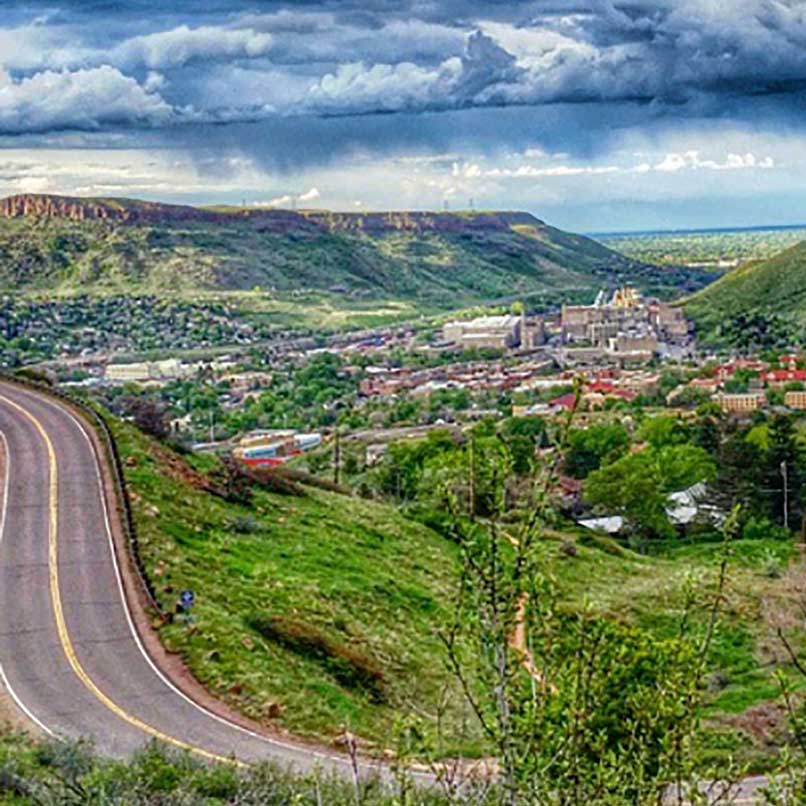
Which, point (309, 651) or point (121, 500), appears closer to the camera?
point (309, 651)

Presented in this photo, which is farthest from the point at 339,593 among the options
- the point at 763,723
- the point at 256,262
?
the point at 256,262

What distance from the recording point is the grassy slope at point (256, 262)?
14262 centimetres

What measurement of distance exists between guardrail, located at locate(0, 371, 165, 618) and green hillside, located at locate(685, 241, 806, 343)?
239ft

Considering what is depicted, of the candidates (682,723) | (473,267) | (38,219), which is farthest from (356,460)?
(473,267)

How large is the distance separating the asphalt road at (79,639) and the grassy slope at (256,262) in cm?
11724

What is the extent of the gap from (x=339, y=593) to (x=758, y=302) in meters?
102

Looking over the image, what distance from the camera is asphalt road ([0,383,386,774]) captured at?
45.3ft

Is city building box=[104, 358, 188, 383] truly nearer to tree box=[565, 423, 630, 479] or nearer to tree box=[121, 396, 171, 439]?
tree box=[565, 423, 630, 479]

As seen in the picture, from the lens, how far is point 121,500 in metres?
22.3

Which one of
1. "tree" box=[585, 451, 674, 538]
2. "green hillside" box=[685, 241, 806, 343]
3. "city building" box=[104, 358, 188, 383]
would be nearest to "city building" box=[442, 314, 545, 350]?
"green hillside" box=[685, 241, 806, 343]

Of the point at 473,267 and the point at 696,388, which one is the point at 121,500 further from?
the point at 473,267

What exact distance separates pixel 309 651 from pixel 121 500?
21.6 feet

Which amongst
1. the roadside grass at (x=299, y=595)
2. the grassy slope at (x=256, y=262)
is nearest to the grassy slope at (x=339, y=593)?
the roadside grass at (x=299, y=595)

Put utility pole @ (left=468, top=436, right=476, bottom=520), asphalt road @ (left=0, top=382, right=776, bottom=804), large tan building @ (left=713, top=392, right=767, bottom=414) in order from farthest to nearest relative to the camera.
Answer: large tan building @ (left=713, top=392, right=767, bottom=414)
asphalt road @ (left=0, top=382, right=776, bottom=804)
utility pole @ (left=468, top=436, right=476, bottom=520)
